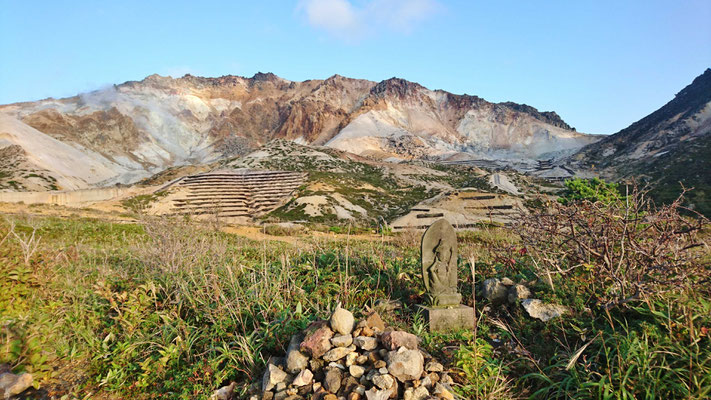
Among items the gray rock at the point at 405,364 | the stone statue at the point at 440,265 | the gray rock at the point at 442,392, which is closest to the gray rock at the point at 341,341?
the gray rock at the point at 405,364

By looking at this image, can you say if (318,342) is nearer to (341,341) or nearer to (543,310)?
(341,341)

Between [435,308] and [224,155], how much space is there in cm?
11864

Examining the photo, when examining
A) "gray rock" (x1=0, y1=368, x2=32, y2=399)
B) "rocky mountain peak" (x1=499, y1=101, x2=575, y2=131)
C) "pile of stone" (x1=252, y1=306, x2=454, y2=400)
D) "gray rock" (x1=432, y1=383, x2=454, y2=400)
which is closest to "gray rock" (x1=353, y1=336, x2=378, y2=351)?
"pile of stone" (x1=252, y1=306, x2=454, y2=400)

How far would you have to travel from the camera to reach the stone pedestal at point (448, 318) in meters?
5.51

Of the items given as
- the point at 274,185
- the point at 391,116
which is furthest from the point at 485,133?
the point at 274,185

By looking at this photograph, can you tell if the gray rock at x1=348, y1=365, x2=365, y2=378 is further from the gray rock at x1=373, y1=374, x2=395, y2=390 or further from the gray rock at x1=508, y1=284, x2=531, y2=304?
the gray rock at x1=508, y1=284, x2=531, y2=304

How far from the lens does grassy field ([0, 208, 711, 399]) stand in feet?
13.2

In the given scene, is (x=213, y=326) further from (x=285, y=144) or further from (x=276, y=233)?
(x=285, y=144)

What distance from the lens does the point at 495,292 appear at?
6.23 meters

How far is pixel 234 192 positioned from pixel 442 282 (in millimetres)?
46138

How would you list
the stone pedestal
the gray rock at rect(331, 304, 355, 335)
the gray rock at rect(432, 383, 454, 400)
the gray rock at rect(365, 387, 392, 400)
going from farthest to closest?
1. the stone pedestal
2. the gray rock at rect(331, 304, 355, 335)
3. the gray rock at rect(432, 383, 454, 400)
4. the gray rock at rect(365, 387, 392, 400)

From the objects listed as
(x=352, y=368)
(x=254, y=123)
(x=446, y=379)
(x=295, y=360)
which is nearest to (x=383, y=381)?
(x=352, y=368)

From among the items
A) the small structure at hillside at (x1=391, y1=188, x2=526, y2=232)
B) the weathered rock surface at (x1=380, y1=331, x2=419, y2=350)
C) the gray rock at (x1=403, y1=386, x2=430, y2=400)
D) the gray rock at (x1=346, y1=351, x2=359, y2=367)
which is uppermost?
the weathered rock surface at (x1=380, y1=331, x2=419, y2=350)

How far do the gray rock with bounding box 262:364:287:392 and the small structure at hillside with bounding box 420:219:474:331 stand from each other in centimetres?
235
